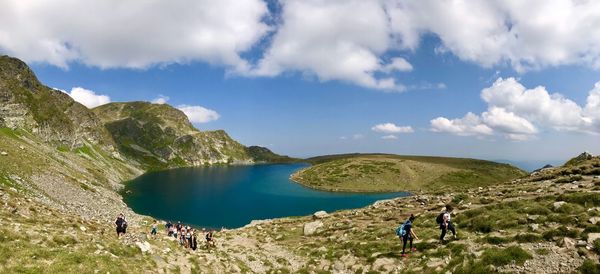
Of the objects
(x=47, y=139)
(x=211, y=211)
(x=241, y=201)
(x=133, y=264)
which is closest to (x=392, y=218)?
(x=133, y=264)

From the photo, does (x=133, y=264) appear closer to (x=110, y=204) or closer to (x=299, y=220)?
(x=299, y=220)

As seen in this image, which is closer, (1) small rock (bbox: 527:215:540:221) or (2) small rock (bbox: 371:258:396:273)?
(2) small rock (bbox: 371:258:396:273)

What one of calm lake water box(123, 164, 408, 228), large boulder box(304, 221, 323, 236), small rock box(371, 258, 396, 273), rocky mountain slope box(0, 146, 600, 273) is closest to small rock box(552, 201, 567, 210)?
rocky mountain slope box(0, 146, 600, 273)

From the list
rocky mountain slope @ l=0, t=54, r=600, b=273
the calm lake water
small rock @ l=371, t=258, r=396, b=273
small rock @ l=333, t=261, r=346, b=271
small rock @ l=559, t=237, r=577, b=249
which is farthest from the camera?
the calm lake water

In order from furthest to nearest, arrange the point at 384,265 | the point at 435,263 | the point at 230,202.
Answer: the point at 230,202 < the point at 384,265 < the point at 435,263

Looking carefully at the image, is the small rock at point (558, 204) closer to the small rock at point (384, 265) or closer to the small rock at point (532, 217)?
the small rock at point (532, 217)


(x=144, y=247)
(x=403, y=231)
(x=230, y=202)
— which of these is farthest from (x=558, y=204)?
(x=230, y=202)

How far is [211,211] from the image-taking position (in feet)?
392

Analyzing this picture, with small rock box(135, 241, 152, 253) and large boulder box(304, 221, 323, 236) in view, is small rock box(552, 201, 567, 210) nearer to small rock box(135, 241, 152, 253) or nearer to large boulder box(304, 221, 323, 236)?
large boulder box(304, 221, 323, 236)

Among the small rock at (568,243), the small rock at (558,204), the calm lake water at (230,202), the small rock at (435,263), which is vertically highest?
the small rock at (558,204)

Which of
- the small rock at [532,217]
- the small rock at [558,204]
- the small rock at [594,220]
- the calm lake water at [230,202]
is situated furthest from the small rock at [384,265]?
the calm lake water at [230,202]

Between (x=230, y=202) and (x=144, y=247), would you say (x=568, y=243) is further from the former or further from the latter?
(x=230, y=202)

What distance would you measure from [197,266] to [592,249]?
1154 inches

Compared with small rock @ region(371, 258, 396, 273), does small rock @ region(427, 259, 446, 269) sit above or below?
above
